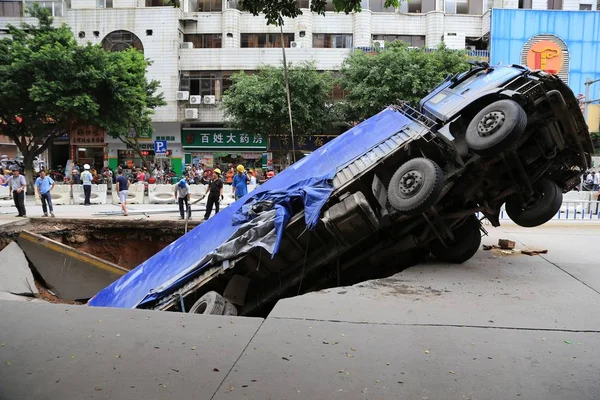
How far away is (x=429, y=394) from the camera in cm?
298

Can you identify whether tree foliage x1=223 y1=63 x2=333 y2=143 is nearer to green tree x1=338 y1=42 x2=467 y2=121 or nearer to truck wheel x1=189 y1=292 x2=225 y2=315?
green tree x1=338 y1=42 x2=467 y2=121

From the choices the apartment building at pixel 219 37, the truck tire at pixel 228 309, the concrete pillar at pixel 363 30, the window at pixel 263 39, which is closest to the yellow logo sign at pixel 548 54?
the apartment building at pixel 219 37

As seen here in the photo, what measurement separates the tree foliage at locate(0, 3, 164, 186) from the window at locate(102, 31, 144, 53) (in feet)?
23.0

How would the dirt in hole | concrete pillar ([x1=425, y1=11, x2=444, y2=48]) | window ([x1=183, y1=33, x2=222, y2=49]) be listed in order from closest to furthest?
the dirt in hole → concrete pillar ([x1=425, y1=11, x2=444, y2=48]) → window ([x1=183, y1=33, x2=222, y2=49])

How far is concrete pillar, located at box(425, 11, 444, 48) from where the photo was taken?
3164 cm

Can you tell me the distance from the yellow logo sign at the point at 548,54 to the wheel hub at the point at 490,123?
95.6 ft

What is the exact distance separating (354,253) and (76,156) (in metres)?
33.3

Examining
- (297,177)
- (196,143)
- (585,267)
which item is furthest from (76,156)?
(585,267)

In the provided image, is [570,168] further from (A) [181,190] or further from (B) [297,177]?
(A) [181,190]

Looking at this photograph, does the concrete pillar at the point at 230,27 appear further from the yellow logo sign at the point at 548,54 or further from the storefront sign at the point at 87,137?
the yellow logo sign at the point at 548,54

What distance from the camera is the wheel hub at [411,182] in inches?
230

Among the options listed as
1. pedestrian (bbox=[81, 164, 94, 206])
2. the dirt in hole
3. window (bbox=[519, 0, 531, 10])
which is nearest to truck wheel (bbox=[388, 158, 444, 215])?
the dirt in hole

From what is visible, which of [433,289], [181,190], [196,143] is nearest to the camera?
[433,289]

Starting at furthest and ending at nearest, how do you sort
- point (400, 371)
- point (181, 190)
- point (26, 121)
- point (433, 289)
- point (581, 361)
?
point (26, 121) → point (181, 190) → point (433, 289) → point (581, 361) → point (400, 371)
